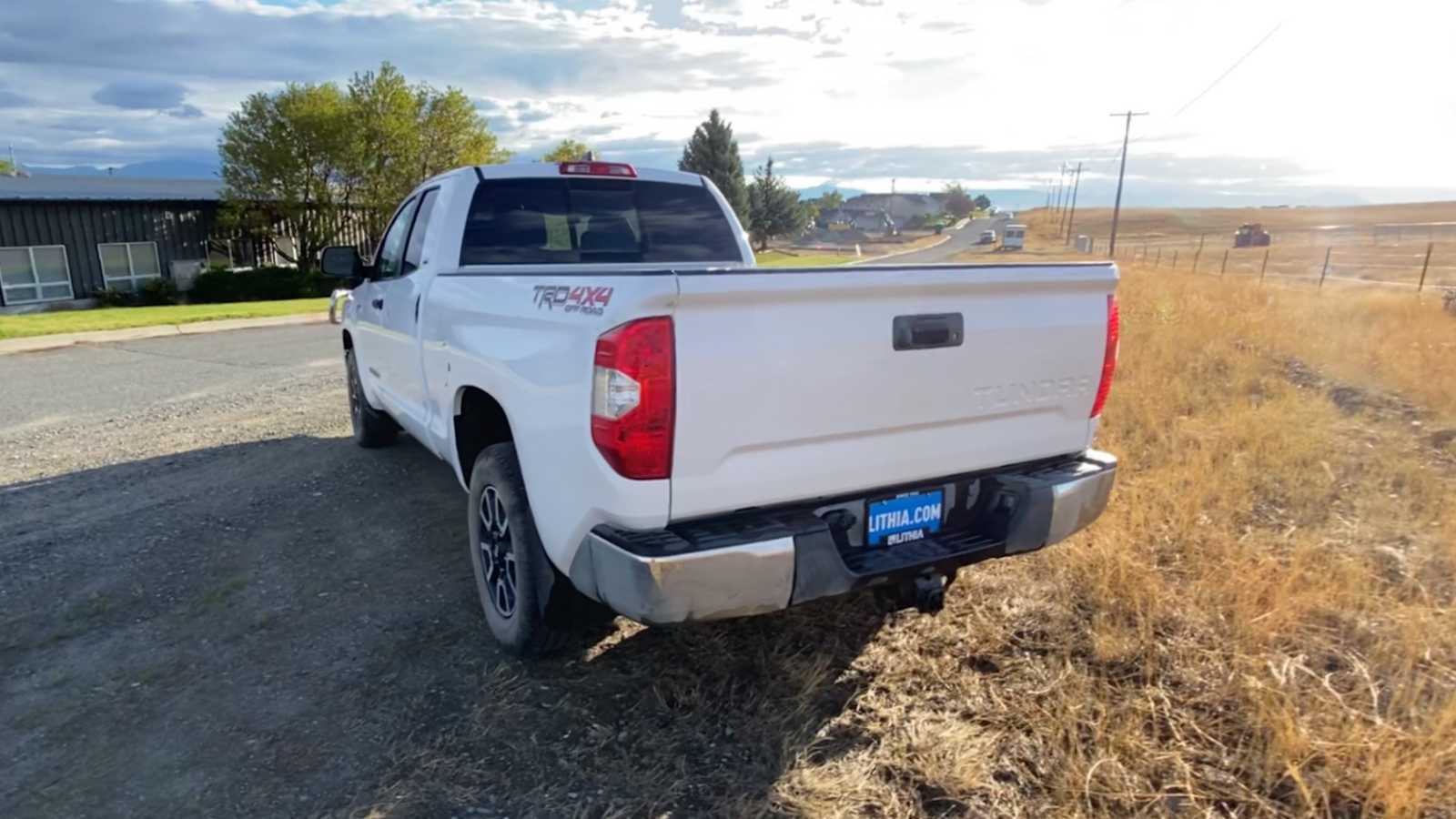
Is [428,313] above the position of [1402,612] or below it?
above

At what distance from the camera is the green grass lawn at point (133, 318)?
1448 centimetres

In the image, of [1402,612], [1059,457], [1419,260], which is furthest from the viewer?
[1419,260]

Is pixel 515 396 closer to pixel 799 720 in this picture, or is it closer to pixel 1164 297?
pixel 799 720

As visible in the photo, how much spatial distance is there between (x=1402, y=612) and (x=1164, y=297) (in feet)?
44.8

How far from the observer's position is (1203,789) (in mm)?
2580

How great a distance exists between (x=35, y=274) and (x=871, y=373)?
32.0 meters

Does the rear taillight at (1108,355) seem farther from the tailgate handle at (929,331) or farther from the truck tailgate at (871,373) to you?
the tailgate handle at (929,331)

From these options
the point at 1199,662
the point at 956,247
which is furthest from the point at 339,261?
the point at 956,247

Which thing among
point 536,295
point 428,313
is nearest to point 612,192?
point 428,313

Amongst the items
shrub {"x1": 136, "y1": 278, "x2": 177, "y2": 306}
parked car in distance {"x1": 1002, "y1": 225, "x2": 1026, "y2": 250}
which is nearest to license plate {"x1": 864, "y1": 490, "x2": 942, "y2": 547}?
shrub {"x1": 136, "y1": 278, "x2": 177, "y2": 306}

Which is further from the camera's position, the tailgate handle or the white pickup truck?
the tailgate handle

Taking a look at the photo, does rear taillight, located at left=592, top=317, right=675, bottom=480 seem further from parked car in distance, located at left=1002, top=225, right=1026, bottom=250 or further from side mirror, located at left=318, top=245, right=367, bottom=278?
parked car in distance, located at left=1002, top=225, right=1026, bottom=250

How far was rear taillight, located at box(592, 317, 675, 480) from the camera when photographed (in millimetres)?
2334

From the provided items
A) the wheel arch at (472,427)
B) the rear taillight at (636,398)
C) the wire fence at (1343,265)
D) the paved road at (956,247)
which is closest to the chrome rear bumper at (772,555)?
the rear taillight at (636,398)
